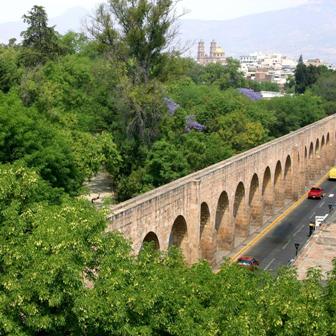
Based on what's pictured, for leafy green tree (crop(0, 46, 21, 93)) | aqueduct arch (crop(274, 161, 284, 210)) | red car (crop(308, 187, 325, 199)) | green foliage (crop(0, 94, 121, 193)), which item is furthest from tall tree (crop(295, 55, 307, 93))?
green foliage (crop(0, 94, 121, 193))

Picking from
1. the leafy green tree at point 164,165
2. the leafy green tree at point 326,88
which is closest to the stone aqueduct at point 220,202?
the leafy green tree at point 164,165

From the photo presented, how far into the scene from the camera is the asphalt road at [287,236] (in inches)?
1307

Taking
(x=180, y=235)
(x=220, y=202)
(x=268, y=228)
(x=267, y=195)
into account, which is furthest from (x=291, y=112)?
(x=180, y=235)

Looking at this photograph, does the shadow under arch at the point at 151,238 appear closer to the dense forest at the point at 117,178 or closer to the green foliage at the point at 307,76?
the dense forest at the point at 117,178

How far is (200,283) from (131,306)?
240 cm

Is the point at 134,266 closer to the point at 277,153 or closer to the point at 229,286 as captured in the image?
the point at 229,286

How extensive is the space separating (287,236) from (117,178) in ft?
38.8

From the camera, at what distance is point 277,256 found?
3366 centimetres

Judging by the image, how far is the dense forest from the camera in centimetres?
1221

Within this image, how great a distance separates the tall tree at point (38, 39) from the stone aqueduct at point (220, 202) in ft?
65.2

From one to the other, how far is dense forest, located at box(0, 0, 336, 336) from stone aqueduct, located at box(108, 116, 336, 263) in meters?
2.09

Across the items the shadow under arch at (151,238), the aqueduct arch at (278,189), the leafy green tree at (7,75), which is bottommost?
the aqueduct arch at (278,189)

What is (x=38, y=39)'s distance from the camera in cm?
4744

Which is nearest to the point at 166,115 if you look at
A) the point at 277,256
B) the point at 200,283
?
the point at 277,256
